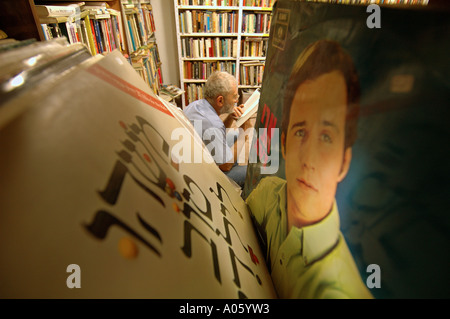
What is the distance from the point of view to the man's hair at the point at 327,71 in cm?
27

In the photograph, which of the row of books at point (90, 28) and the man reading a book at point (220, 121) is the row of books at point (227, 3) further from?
the man reading a book at point (220, 121)

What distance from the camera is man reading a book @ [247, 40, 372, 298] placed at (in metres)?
0.28

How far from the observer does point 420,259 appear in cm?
21

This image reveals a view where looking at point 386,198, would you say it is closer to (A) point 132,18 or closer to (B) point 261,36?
(A) point 132,18

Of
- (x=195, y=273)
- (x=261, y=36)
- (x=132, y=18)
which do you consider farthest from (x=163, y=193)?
(x=261, y=36)

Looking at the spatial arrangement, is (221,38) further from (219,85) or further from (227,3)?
(219,85)

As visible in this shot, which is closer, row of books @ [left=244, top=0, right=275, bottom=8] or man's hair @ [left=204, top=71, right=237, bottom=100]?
man's hair @ [left=204, top=71, right=237, bottom=100]

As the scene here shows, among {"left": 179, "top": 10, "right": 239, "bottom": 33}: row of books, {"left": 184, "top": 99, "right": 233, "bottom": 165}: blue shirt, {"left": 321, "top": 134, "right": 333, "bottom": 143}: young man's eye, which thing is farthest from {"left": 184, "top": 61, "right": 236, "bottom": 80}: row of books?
{"left": 321, "top": 134, "right": 333, "bottom": 143}: young man's eye

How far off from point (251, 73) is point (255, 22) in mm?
670

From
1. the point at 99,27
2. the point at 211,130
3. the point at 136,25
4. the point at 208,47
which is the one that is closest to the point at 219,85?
the point at 211,130

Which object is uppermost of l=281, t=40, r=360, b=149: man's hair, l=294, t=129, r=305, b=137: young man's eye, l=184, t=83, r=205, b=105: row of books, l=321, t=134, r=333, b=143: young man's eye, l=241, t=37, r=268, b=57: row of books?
l=281, t=40, r=360, b=149: man's hair

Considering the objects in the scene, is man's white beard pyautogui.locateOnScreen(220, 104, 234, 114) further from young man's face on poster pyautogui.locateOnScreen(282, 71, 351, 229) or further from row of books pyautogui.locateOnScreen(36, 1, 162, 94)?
young man's face on poster pyautogui.locateOnScreen(282, 71, 351, 229)

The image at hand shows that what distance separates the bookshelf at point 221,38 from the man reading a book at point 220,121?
5.43ft

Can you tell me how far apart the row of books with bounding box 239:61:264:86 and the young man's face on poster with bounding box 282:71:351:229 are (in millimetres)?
3300
